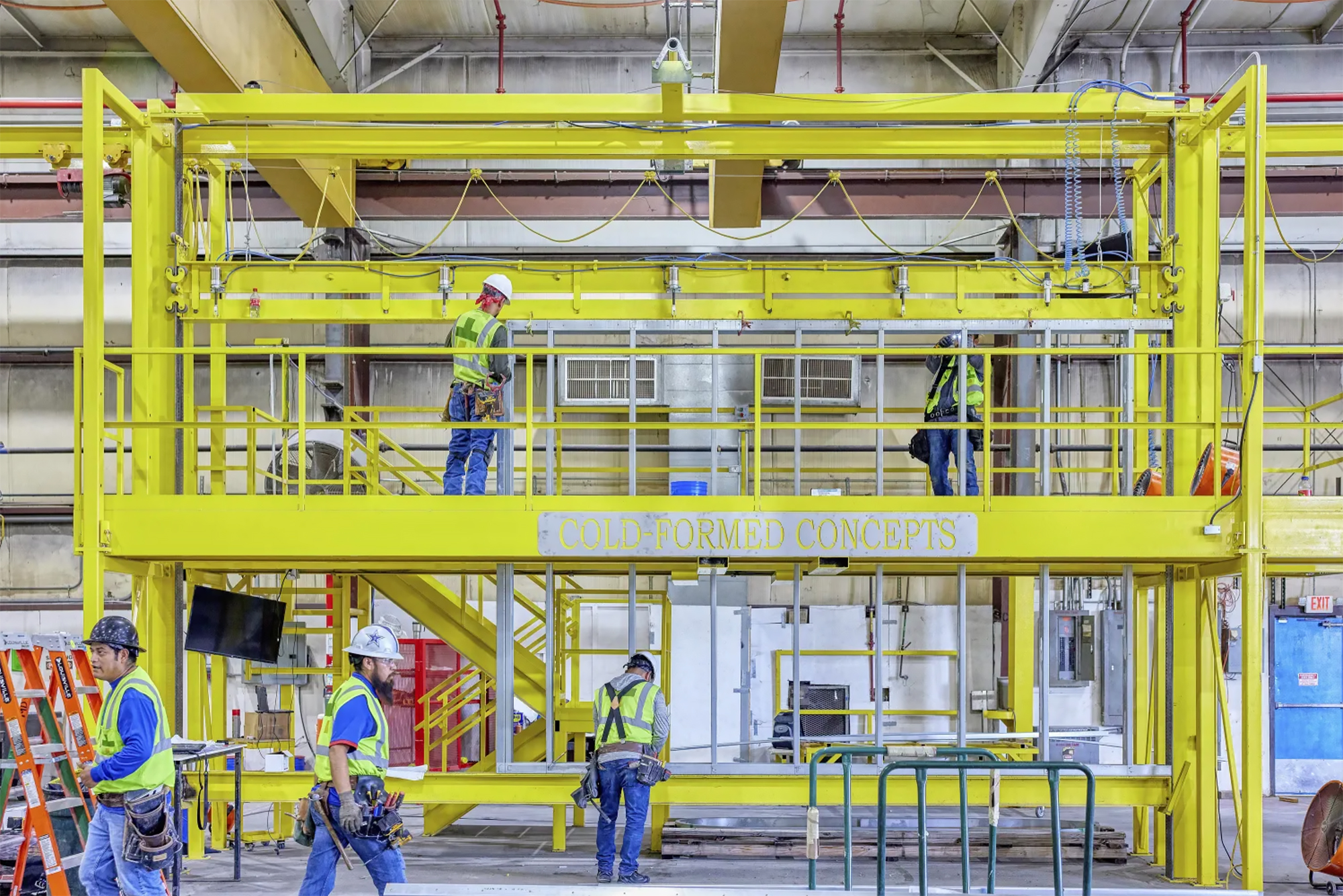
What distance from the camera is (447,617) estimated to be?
13.0m

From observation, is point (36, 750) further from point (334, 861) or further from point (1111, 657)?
point (1111, 657)

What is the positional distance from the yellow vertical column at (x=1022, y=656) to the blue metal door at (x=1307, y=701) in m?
5.80

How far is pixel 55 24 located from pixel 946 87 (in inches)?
519

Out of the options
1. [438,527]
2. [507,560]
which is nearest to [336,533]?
[438,527]

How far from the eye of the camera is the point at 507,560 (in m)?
10.8

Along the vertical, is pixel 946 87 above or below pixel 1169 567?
above

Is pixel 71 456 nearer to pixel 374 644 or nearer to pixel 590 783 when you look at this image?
pixel 590 783

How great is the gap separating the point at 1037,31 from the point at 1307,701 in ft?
32.9

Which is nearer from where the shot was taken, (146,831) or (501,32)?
(146,831)

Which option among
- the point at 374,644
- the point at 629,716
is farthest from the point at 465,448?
the point at 374,644

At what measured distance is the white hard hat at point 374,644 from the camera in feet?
24.0

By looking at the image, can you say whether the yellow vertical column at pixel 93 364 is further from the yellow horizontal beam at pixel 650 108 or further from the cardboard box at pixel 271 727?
the cardboard box at pixel 271 727

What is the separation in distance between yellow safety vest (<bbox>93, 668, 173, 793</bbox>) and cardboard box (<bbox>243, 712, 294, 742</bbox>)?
7.28m

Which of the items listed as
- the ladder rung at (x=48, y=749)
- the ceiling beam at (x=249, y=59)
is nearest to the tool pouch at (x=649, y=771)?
the ladder rung at (x=48, y=749)
